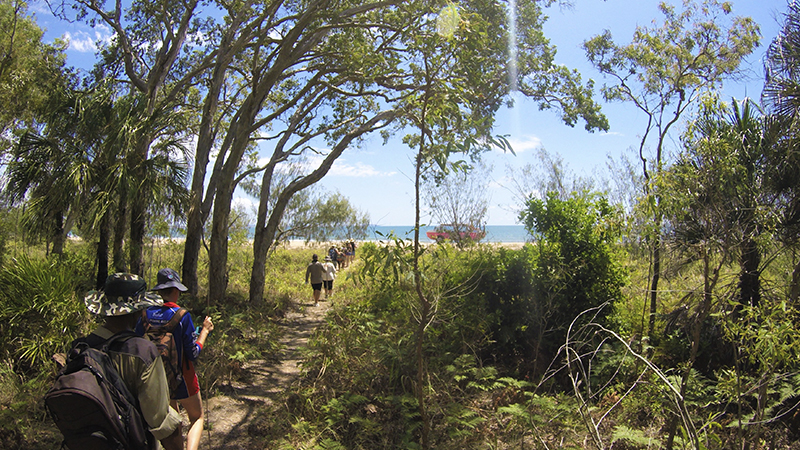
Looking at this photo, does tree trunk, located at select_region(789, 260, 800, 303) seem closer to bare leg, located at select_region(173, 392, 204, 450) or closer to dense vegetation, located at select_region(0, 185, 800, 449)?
dense vegetation, located at select_region(0, 185, 800, 449)

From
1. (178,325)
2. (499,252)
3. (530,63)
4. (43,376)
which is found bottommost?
(43,376)

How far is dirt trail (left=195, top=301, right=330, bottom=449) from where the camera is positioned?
516 centimetres

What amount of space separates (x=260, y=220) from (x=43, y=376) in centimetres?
680

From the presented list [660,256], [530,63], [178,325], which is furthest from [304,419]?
[530,63]

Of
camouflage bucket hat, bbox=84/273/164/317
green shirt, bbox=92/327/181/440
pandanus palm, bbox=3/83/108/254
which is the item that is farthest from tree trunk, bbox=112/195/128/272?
green shirt, bbox=92/327/181/440

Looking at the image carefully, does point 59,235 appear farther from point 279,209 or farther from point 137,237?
point 279,209

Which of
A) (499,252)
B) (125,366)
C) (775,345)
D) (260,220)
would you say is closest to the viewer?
(125,366)

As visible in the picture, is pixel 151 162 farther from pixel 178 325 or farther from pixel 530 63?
pixel 530 63

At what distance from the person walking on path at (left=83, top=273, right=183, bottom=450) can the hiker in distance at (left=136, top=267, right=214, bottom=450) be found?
89cm

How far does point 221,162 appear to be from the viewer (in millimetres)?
11102

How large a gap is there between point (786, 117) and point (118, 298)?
846 centimetres

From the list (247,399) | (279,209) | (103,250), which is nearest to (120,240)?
(103,250)

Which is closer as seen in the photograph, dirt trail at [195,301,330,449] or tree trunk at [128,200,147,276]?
dirt trail at [195,301,330,449]

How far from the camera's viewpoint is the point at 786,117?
658cm
